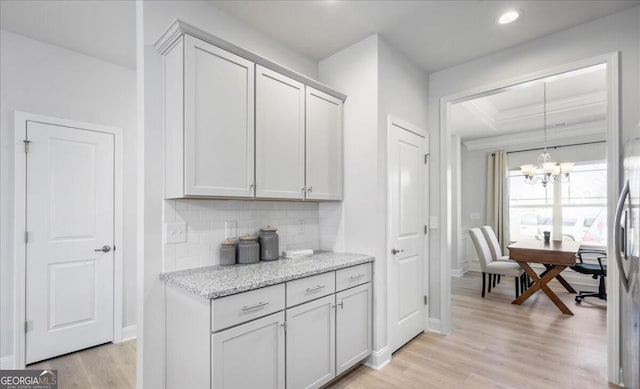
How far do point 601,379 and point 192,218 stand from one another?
10.8 ft

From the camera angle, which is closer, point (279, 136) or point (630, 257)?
point (630, 257)

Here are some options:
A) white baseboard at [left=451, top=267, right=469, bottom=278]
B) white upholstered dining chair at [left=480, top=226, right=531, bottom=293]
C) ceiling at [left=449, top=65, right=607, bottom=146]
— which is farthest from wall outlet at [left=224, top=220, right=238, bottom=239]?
white baseboard at [left=451, top=267, right=469, bottom=278]

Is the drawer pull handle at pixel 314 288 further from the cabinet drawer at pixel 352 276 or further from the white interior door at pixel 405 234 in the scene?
the white interior door at pixel 405 234

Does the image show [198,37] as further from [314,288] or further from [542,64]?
[542,64]

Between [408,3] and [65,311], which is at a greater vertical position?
[408,3]

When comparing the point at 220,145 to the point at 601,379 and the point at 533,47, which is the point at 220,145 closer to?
the point at 533,47

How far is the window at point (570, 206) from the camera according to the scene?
5160 mm

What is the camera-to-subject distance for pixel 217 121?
6.25ft

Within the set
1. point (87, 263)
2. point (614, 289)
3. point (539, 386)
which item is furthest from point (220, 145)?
point (614, 289)

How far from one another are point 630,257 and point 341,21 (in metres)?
2.38

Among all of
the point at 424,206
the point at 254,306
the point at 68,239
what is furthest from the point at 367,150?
the point at 68,239

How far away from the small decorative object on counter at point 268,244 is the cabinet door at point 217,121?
43 cm

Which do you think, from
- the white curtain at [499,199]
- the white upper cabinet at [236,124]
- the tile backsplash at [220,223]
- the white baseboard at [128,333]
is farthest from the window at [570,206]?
the white baseboard at [128,333]

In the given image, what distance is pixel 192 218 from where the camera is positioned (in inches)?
81.4
